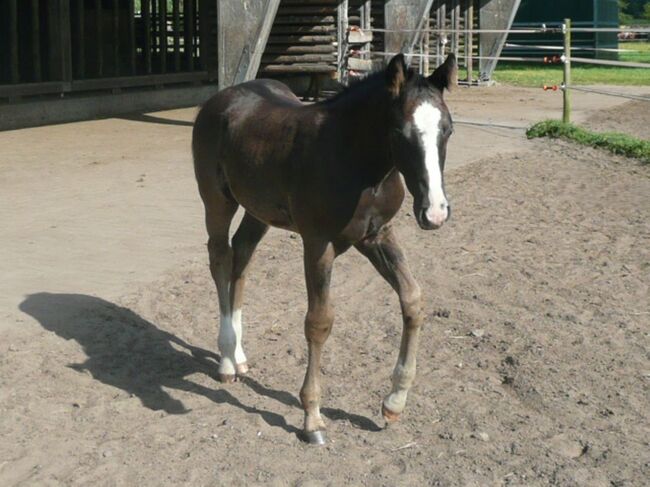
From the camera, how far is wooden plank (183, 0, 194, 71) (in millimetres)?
20031

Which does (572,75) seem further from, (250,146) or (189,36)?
(250,146)

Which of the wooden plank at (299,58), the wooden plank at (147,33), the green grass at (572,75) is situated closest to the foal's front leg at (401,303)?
the wooden plank at (147,33)

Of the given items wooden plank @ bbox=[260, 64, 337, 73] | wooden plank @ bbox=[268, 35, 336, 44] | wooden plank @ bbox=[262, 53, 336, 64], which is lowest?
wooden plank @ bbox=[260, 64, 337, 73]

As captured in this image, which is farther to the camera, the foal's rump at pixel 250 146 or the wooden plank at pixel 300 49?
the wooden plank at pixel 300 49

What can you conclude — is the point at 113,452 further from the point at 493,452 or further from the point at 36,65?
the point at 36,65

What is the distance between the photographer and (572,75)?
28516 mm

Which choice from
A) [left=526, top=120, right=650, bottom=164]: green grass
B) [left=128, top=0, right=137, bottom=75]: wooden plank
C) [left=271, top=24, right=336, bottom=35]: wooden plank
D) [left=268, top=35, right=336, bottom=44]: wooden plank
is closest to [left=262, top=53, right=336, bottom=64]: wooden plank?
[left=268, top=35, right=336, bottom=44]: wooden plank

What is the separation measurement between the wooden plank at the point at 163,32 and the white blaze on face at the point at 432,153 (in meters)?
15.3

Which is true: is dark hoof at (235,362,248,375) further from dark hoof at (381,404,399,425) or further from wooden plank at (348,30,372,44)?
wooden plank at (348,30,372,44)

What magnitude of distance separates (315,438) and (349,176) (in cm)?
117

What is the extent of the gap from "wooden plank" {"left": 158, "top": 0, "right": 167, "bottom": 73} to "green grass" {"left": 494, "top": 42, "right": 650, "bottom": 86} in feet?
31.5

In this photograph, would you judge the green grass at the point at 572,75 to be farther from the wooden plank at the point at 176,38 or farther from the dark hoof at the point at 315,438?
the dark hoof at the point at 315,438

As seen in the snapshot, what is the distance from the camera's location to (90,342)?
6.30 meters

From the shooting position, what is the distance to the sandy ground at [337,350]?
4.76m
